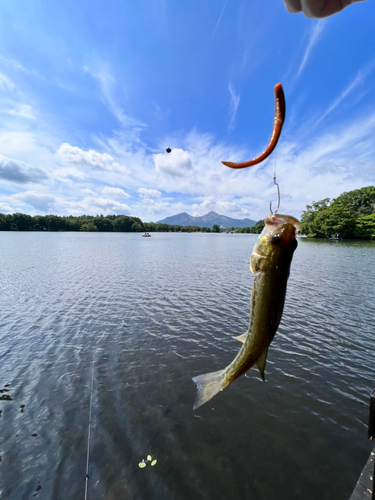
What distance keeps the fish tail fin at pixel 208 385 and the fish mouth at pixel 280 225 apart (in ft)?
6.25

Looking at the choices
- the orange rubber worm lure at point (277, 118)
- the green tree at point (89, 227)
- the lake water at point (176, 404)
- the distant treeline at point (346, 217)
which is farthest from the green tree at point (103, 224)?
the orange rubber worm lure at point (277, 118)

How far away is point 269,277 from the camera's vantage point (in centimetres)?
225

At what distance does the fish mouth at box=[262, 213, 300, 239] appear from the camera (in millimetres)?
2131

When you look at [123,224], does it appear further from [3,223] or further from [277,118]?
[277,118]

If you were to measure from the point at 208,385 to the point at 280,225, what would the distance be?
2.29 m

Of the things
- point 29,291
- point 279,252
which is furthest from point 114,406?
point 29,291

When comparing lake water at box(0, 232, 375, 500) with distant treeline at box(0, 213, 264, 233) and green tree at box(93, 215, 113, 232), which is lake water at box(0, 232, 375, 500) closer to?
distant treeline at box(0, 213, 264, 233)

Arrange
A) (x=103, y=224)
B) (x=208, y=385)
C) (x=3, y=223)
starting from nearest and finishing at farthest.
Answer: (x=208, y=385), (x=3, y=223), (x=103, y=224)

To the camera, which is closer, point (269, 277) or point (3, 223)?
point (269, 277)

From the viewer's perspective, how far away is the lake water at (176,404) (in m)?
4.86

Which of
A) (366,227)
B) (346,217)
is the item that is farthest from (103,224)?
(366,227)

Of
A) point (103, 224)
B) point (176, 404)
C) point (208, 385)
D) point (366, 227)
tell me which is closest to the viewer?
point (208, 385)

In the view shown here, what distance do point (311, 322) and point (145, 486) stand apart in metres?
10.9

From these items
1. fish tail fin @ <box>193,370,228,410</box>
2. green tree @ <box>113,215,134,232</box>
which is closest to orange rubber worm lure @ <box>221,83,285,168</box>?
fish tail fin @ <box>193,370,228,410</box>
